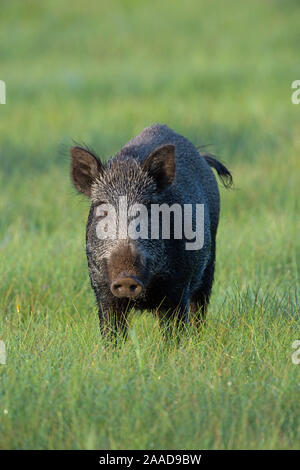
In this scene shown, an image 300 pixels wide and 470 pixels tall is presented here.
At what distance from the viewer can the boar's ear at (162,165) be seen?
4.13 meters

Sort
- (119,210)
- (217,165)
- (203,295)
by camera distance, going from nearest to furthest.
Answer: (119,210) < (203,295) < (217,165)

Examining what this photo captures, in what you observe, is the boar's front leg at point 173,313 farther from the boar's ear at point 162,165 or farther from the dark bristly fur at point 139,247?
the boar's ear at point 162,165

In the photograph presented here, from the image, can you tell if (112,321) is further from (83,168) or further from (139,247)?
(83,168)

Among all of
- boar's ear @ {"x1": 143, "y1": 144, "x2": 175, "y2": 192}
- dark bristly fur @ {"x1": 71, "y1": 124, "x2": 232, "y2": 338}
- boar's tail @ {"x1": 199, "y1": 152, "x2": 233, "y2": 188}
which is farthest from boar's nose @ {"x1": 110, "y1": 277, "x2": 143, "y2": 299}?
boar's tail @ {"x1": 199, "y1": 152, "x2": 233, "y2": 188}

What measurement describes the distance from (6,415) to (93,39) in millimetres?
20908

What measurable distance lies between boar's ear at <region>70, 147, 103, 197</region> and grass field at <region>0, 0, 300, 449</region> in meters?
0.73

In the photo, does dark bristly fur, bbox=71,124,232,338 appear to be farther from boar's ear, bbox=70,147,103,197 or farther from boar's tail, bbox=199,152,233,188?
boar's tail, bbox=199,152,233,188

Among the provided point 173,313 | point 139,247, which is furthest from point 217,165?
point 139,247

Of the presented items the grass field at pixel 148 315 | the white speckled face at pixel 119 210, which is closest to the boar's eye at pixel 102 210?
the white speckled face at pixel 119 210

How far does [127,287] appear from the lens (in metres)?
3.65

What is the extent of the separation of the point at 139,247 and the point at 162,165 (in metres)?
0.55

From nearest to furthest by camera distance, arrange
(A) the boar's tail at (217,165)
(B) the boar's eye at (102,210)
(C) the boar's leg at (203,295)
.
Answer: (B) the boar's eye at (102,210) → (C) the boar's leg at (203,295) → (A) the boar's tail at (217,165)

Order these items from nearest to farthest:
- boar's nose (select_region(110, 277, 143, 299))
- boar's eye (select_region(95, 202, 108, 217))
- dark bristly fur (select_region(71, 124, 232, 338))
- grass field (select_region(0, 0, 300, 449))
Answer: grass field (select_region(0, 0, 300, 449))
boar's nose (select_region(110, 277, 143, 299))
dark bristly fur (select_region(71, 124, 232, 338))
boar's eye (select_region(95, 202, 108, 217))

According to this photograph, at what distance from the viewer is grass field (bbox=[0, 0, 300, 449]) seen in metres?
3.21
